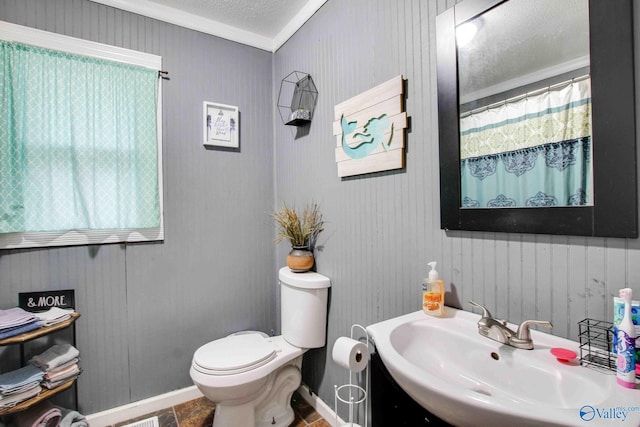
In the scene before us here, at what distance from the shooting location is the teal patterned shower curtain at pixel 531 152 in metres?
0.78

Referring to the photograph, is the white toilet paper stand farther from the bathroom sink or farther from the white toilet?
the bathroom sink

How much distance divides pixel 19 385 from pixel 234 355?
3.04 feet

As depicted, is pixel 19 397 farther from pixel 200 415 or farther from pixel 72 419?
pixel 200 415

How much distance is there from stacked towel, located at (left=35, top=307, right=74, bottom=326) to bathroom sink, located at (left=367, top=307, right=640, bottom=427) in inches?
62.5

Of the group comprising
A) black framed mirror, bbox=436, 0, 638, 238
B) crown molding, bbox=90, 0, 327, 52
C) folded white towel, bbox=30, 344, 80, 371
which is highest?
crown molding, bbox=90, 0, 327, 52

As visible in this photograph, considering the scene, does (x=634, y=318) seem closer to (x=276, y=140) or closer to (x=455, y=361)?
(x=455, y=361)

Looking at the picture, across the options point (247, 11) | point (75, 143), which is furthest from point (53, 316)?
point (247, 11)

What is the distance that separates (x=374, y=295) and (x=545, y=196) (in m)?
0.83

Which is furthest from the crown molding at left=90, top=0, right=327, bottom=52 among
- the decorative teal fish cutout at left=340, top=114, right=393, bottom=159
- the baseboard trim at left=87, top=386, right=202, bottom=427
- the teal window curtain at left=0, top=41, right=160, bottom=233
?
the baseboard trim at left=87, top=386, right=202, bottom=427

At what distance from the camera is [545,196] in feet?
2.80

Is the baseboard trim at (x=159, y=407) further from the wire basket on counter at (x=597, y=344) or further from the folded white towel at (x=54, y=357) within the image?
the wire basket on counter at (x=597, y=344)

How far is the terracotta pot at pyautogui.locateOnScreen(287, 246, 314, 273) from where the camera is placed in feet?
5.82

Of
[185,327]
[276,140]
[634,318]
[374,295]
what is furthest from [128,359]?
[634,318]

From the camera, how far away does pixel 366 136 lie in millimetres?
1431
